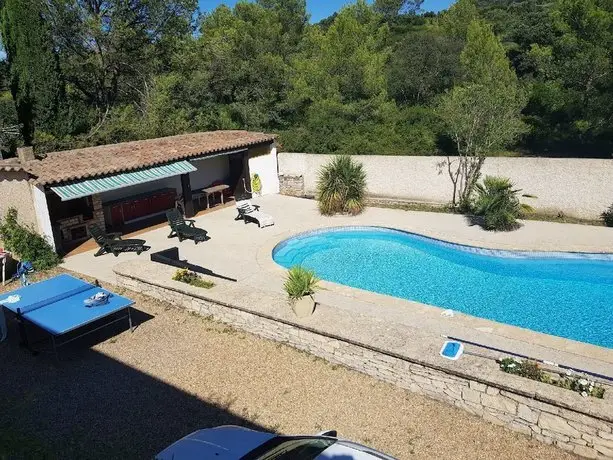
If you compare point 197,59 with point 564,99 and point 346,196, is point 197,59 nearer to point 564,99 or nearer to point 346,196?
point 346,196

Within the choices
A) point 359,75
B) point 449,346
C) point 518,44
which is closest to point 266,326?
point 449,346

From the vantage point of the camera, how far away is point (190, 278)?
653 inches

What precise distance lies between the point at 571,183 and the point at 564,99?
13305 mm

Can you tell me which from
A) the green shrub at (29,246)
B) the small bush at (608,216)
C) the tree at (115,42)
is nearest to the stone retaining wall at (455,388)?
the green shrub at (29,246)

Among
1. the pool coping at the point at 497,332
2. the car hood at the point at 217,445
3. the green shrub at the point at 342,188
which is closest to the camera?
the car hood at the point at 217,445

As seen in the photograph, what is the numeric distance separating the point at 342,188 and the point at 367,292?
11147mm

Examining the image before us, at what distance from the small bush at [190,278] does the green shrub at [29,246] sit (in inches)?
337

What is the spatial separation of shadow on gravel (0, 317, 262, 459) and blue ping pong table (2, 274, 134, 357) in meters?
0.87

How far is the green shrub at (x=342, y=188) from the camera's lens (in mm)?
27234

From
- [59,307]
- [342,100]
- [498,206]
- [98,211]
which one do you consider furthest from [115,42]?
[498,206]

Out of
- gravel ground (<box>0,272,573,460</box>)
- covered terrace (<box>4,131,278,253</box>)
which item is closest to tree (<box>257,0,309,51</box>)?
covered terrace (<box>4,131,278,253</box>)

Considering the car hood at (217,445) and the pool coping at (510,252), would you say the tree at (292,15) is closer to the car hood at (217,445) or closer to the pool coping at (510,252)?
the pool coping at (510,252)

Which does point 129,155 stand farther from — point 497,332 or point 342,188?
point 497,332

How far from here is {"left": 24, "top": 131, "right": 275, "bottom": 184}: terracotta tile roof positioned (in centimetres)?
2231
